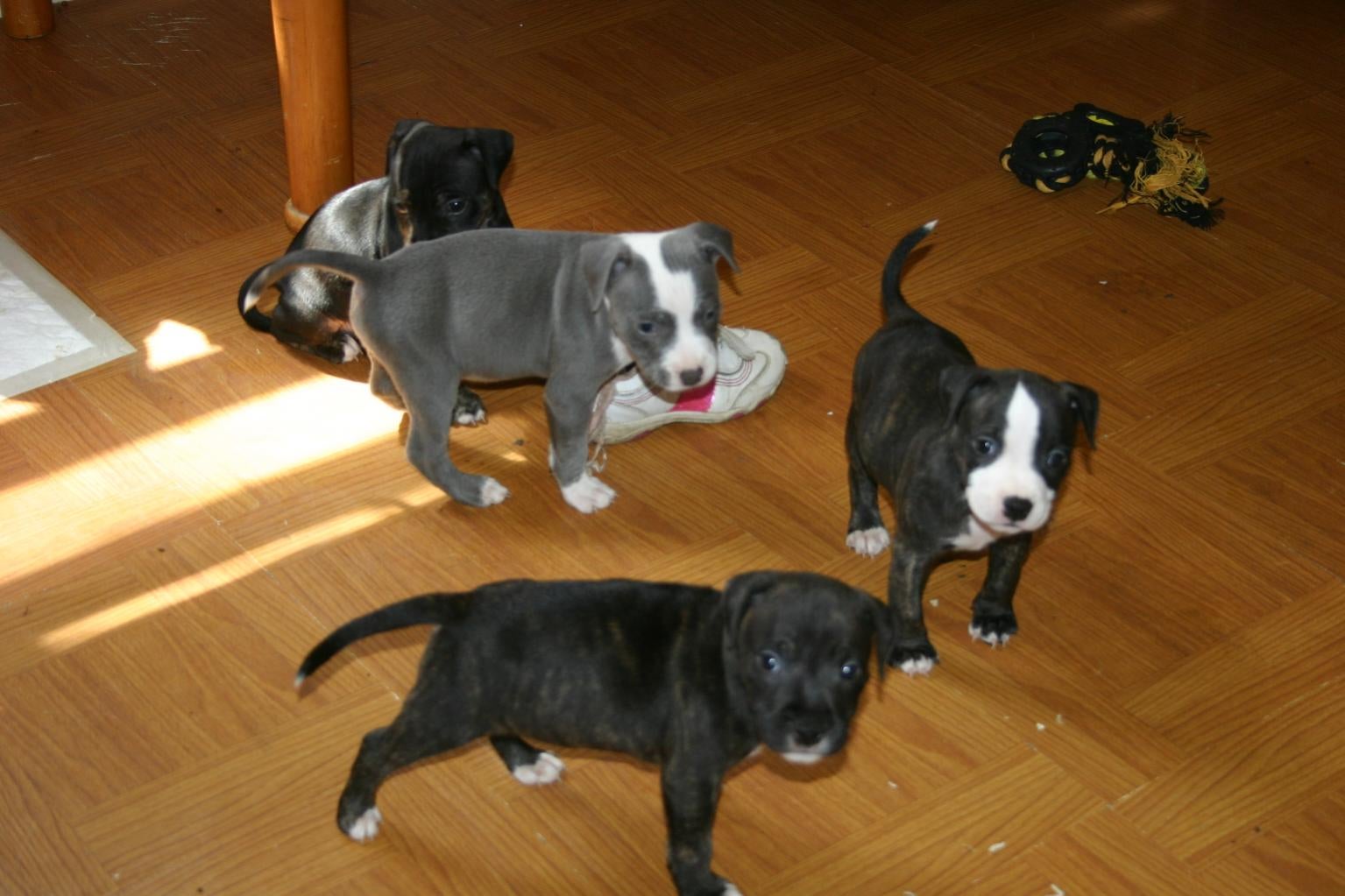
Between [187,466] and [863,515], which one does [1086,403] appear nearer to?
[863,515]

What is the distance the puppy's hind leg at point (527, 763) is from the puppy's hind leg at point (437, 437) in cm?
74

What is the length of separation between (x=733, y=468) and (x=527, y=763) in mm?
1021

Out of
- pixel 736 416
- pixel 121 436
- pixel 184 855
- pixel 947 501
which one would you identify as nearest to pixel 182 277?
pixel 121 436

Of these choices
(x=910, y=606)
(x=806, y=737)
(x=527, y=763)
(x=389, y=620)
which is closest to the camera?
(x=806, y=737)

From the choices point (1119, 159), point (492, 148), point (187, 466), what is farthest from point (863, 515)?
point (1119, 159)

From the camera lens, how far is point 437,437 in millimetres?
3396

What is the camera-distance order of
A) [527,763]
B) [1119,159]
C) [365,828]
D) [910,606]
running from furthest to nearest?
[1119,159] → [910,606] → [527,763] → [365,828]

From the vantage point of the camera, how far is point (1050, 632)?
3.27 metres

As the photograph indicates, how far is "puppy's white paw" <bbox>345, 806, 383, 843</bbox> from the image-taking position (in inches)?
109

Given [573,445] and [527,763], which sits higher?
[573,445]

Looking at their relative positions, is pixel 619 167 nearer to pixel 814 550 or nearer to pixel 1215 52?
pixel 814 550

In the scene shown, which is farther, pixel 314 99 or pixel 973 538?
pixel 314 99

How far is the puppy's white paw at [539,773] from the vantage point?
290 centimetres

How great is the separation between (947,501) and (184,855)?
5.03ft
